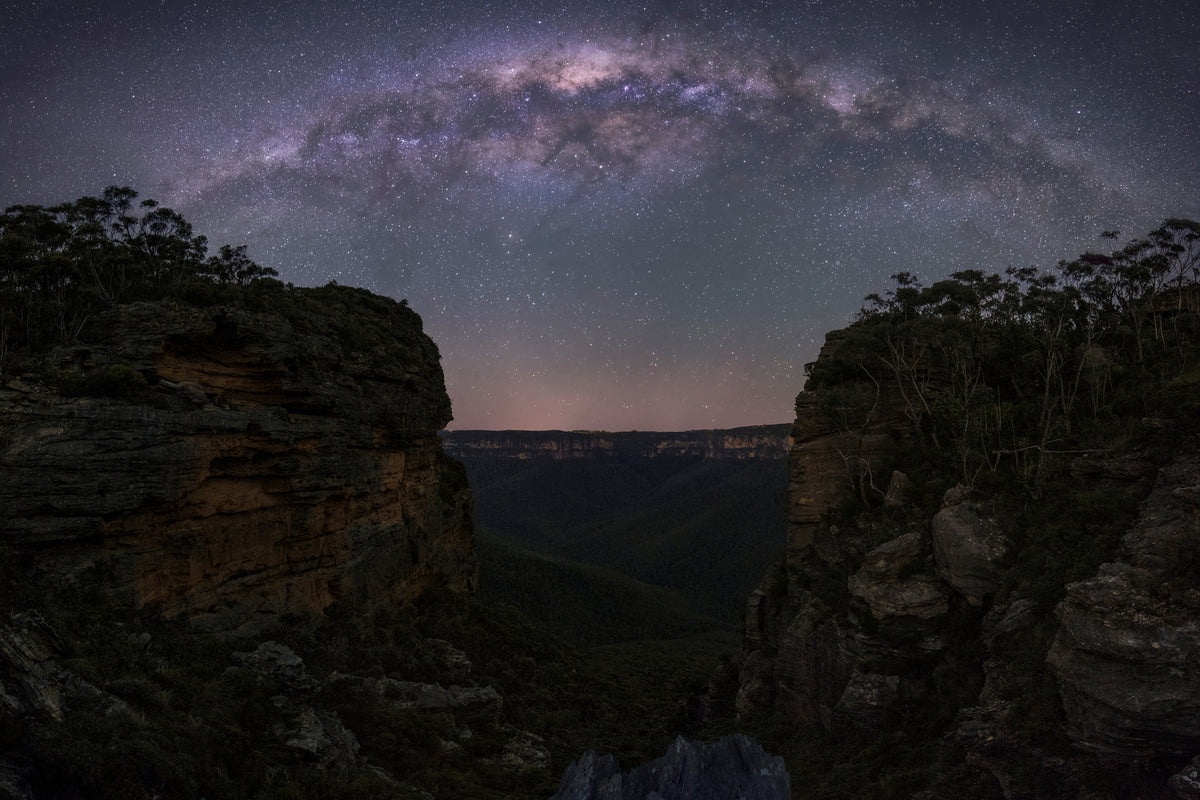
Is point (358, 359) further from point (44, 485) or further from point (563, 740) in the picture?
point (563, 740)

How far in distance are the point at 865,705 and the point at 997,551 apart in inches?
331

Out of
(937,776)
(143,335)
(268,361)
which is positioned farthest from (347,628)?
(937,776)

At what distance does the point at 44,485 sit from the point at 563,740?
2804cm

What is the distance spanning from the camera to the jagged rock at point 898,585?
81.5 ft

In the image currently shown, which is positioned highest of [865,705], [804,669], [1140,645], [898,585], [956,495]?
[956,495]

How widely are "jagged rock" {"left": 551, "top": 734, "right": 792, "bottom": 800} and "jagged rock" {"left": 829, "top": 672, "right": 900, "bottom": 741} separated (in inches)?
289

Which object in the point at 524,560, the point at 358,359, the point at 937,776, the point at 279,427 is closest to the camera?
the point at 937,776

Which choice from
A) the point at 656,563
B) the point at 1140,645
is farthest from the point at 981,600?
the point at 656,563

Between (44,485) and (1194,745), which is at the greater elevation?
(44,485)

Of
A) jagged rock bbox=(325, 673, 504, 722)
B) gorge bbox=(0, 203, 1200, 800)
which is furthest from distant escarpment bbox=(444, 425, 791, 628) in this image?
jagged rock bbox=(325, 673, 504, 722)

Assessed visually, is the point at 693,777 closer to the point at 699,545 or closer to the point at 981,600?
the point at 981,600

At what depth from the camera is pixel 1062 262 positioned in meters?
35.2

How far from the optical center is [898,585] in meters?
26.0

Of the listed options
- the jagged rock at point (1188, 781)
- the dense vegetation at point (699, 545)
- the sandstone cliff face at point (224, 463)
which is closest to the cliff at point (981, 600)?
the jagged rock at point (1188, 781)
